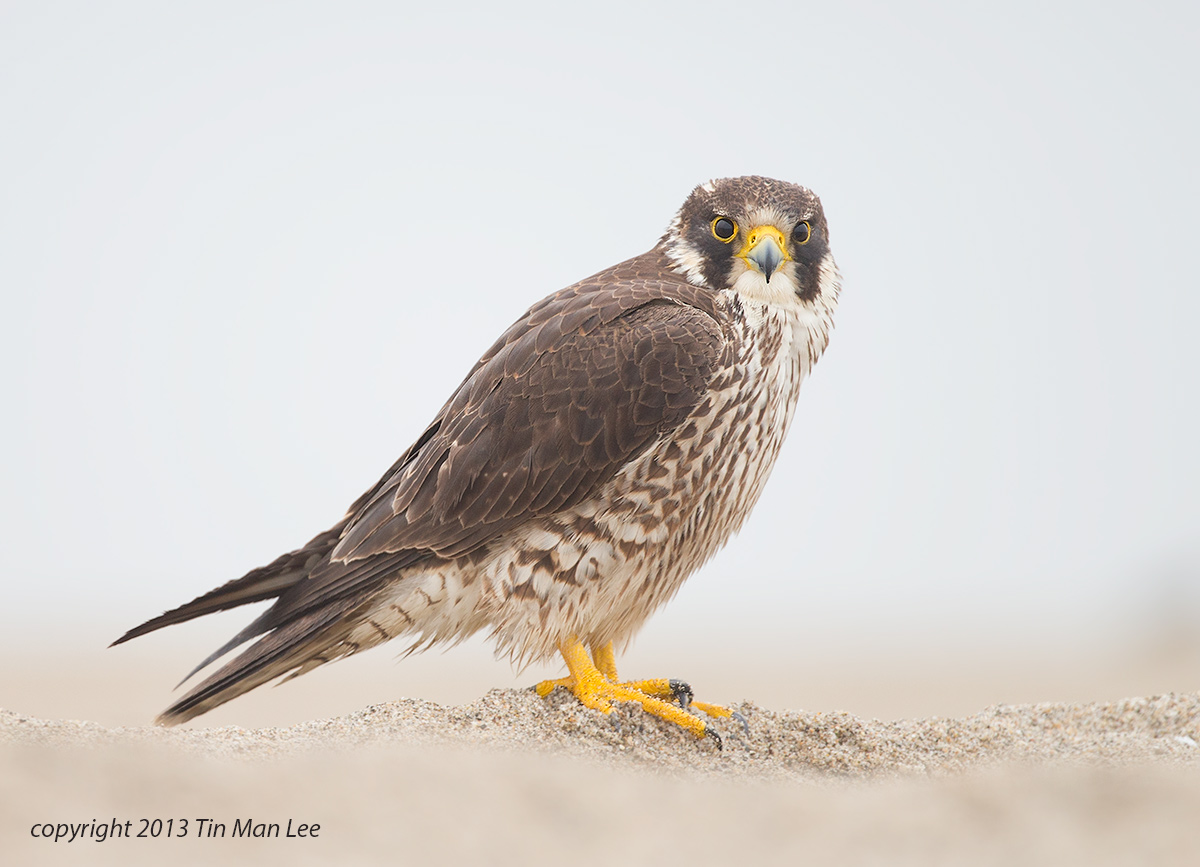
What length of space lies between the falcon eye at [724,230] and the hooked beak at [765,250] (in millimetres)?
72

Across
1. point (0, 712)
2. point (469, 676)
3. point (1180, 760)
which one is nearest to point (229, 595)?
point (0, 712)

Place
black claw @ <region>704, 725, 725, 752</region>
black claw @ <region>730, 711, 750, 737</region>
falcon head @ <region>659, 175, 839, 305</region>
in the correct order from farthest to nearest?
1. falcon head @ <region>659, 175, 839, 305</region>
2. black claw @ <region>730, 711, 750, 737</region>
3. black claw @ <region>704, 725, 725, 752</region>

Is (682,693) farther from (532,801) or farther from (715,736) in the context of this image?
(532,801)

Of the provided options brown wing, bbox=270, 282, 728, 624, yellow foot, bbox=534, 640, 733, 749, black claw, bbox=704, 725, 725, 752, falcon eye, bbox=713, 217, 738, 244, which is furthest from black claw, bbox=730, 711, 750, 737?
falcon eye, bbox=713, 217, 738, 244

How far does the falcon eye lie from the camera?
14.3 ft

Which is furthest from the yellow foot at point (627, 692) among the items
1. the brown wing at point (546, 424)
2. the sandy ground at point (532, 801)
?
the brown wing at point (546, 424)

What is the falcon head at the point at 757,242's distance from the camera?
14.1ft

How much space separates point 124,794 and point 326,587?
5.17 feet

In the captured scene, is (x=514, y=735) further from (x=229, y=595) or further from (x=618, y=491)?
(x=229, y=595)

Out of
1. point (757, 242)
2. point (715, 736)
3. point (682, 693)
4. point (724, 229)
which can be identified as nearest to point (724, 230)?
point (724, 229)

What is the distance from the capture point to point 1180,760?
3947 millimetres

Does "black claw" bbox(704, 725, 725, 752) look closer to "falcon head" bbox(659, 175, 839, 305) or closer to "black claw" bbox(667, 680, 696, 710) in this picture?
"black claw" bbox(667, 680, 696, 710)

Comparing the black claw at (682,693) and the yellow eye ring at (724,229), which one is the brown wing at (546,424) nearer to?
the yellow eye ring at (724,229)

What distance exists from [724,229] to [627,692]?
1.73m
